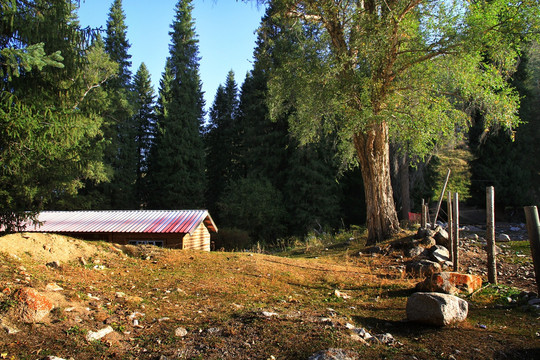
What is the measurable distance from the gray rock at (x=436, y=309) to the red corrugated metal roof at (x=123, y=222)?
12.5m

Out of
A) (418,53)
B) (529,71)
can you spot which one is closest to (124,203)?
(418,53)

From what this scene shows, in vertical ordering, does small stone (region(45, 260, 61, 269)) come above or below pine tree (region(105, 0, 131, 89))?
below

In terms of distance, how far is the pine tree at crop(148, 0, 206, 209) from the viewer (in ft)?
113

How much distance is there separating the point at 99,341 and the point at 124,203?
3177cm

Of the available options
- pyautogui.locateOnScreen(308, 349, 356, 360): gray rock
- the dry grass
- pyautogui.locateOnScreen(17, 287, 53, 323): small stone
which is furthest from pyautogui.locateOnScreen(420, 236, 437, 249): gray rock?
pyautogui.locateOnScreen(17, 287, 53, 323): small stone

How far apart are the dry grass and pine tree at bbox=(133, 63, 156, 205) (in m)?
32.3

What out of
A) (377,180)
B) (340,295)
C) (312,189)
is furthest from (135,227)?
(312,189)

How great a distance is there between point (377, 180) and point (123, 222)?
41.8 ft

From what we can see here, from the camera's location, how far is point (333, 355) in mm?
3172

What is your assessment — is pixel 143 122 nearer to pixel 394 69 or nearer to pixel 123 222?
pixel 123 222

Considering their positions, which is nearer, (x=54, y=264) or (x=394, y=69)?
(x=54, y=264)

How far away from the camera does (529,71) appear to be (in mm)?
27266

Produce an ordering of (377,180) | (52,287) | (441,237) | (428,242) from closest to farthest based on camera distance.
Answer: (52,287)
(428,242)
(441,237)
(377,180)

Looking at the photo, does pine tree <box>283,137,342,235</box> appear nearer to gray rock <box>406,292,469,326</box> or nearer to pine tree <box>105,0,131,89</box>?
pine tree <box>105,0,131,89</box>
